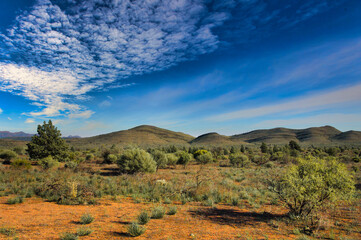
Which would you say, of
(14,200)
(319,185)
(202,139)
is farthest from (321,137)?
(14,200)

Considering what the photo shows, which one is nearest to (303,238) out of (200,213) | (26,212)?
(200,213)

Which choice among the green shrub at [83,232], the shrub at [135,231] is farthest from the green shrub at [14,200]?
the shrub at [135,231]

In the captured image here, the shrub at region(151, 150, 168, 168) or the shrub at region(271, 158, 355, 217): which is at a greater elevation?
the shrub at region(271, 158, 355, 217)

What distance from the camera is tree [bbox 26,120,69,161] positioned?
2343cm

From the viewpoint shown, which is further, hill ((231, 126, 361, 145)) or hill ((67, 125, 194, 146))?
hill ((231, 126, 361, 145))

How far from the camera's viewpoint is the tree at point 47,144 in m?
23.4

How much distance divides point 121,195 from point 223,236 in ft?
24.7

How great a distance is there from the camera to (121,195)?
433 inches

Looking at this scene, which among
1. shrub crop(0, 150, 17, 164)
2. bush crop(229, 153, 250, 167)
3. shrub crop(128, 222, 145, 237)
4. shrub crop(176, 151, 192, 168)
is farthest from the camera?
bush crop(229, 153, 250, 167)

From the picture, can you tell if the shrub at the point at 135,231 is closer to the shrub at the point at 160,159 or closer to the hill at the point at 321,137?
the shrub at the point at 160,159

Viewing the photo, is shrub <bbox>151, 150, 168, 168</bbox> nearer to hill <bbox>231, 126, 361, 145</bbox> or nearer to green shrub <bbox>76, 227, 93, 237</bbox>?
green shrub <bbox>76, 227, 93, 237</bbox>

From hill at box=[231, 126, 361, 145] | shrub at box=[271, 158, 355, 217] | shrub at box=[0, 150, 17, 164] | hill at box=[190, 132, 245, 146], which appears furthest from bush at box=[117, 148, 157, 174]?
hill at box=[231, 126, 361, 145]

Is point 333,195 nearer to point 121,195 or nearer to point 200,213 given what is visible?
point 200,213

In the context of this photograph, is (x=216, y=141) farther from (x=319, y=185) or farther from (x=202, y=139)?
(x=319, y=185)
